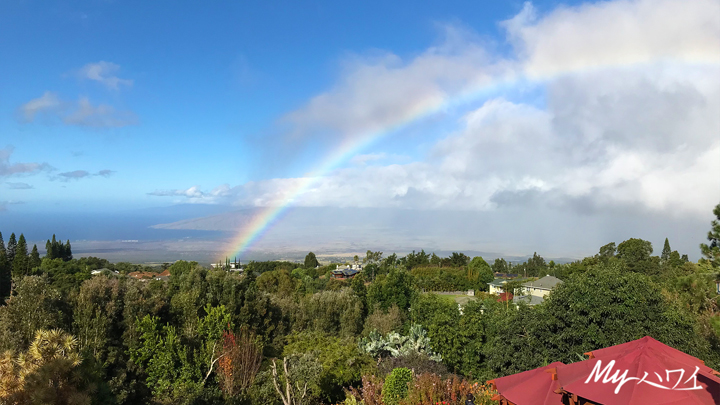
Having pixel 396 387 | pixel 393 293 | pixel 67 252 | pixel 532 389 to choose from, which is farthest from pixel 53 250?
pixel 532 389

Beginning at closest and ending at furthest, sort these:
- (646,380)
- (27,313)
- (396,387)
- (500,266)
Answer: (646,380)
(396,387)
(27,313)
(500,266)

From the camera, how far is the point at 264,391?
42.8 ft

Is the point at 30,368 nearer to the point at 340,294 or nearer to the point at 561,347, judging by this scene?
the point at 561,347

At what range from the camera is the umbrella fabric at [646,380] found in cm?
584

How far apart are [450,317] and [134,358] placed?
1488 cm

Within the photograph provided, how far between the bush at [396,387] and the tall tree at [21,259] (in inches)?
2897

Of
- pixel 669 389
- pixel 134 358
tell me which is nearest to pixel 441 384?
pixel 669 389

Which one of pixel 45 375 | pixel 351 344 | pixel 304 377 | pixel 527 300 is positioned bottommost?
pixel 527 300

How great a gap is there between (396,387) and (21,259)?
288 feet

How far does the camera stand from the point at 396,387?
31.0 ft

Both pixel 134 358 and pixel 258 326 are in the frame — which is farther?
pixel 258 326

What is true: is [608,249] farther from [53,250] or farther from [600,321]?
[53,250]

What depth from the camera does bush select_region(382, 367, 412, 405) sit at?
367 inches

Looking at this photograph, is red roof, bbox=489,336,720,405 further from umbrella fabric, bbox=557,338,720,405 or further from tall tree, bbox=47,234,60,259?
tall tree, bbox=47,234,60,259
